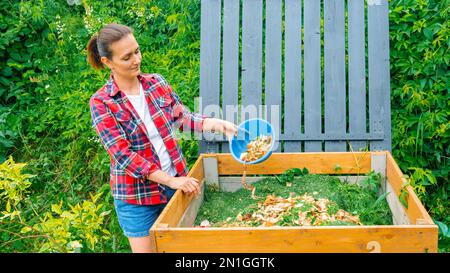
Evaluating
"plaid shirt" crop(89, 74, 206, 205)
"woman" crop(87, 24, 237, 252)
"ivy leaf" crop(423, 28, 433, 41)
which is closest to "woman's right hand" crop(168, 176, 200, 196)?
"woman" crop(87, 24, 237, 252)

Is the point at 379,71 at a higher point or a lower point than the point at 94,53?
lower

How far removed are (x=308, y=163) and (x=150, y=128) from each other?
1.08 meters

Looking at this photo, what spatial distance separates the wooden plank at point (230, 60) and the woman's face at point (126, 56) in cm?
103

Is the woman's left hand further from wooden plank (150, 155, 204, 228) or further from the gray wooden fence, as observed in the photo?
the gray wooden fence

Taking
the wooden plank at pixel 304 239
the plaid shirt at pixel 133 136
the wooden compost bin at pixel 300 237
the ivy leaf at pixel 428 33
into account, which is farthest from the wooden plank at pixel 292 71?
the wooden plank at pixel 304 239

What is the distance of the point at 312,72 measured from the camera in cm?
357

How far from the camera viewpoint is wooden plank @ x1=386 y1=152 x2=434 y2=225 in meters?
2.25

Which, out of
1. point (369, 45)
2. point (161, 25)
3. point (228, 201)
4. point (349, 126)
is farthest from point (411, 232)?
→ point (161, 25)

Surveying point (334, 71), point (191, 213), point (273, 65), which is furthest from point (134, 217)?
point (334, 71)

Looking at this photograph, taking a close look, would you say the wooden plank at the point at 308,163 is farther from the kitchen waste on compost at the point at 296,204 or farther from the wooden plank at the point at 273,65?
the wooden plank at the point at 273,65

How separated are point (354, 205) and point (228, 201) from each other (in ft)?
2.28

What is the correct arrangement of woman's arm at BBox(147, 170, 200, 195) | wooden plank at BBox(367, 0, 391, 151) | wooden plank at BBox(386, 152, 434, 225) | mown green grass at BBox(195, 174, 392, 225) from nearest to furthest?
wooden plank at BBox(386, 152, 434, 225) → woman's arm at BBox(147, 170, 200, 195) → mown green grass at BBox(195, 174, 392, 225) → wooden plank at BBox(367, 0, 391, 151)

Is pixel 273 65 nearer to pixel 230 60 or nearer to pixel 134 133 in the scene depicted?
pixel 230 60

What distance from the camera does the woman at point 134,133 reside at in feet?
8.49
